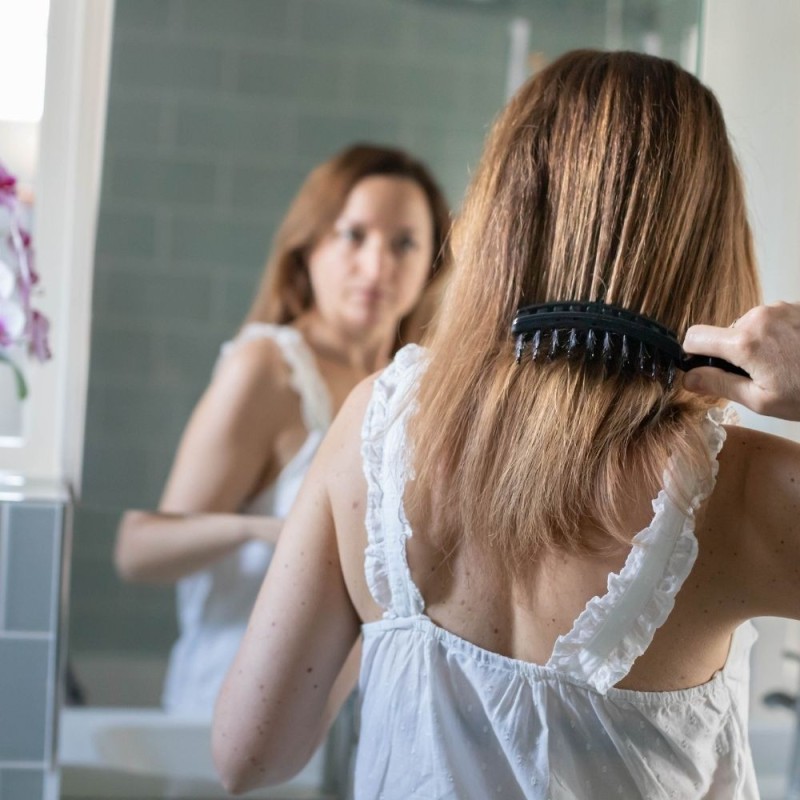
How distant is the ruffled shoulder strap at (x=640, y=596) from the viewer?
65 cm

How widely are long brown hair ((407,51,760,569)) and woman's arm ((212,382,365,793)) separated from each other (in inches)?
3.7

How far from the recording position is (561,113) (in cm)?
72

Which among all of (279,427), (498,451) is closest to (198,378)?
(279,427)

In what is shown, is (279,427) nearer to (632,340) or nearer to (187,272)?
(187,272)

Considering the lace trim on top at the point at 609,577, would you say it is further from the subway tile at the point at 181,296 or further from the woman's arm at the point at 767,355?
the subway tile at the point at 181,296

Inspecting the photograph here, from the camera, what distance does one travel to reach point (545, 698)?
0.70 meters

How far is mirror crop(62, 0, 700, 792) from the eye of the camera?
3.82 ft

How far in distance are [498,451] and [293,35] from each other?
672 mm

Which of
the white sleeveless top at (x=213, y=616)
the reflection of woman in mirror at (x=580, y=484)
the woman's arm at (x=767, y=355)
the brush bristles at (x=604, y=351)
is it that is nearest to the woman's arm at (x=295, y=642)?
the reflection of woman in mirror at (x=580, y=484)

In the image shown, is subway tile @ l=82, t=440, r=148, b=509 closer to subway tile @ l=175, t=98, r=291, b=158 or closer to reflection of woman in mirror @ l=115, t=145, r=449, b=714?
reflection of woman in mirror @ l=115, t=145, r=449, b=714

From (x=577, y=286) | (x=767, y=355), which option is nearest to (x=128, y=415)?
(x=577, y=286)

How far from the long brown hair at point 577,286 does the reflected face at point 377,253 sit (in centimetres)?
43

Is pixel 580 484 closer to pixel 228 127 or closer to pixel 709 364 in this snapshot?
pixel 709 364

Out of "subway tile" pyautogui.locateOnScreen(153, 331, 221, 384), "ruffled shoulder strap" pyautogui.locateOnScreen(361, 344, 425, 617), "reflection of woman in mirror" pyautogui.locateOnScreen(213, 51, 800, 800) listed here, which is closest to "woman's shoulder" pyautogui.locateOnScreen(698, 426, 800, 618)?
"reflection of woman in mirror" pyautogui.locateOnScreen(213, 51, 800, 800)
